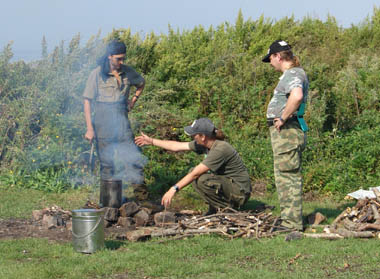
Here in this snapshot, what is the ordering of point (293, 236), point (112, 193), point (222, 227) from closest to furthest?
point (293, 236) → point (222, 227) → point (112, 193)

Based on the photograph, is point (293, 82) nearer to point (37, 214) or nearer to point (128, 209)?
point (128, 209)

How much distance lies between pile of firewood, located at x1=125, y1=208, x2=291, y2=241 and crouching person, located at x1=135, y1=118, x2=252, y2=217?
0.28 meters

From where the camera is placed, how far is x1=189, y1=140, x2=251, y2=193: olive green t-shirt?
21.6 feet

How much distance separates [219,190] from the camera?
22.5 feet

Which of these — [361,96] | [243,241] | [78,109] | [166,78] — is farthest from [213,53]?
[243,241]

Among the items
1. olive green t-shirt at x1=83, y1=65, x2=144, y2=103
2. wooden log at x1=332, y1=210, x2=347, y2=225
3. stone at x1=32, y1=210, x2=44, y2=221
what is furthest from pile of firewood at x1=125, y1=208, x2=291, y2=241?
olive green t-shirt at x1=83, y1=65, x2=144, y2=103

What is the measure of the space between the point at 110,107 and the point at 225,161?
1841 mm

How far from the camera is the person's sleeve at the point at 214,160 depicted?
21.5 ft

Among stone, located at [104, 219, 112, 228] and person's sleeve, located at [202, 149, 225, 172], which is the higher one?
person's sleeve, located at [202, 149, 225, 172]

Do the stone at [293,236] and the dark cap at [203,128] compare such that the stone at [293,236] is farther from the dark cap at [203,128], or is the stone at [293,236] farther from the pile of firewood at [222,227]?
the dark cap at [203,128]

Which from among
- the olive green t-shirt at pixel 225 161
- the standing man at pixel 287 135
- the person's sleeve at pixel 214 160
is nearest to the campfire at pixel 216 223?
the standing man at pixel 287 135

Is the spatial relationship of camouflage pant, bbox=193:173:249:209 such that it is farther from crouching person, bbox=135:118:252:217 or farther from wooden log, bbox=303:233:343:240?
wooden log, bbox=303:233:343:240

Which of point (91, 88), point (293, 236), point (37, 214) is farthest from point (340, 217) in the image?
point (37, 214)

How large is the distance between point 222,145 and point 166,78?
6.33 metres
